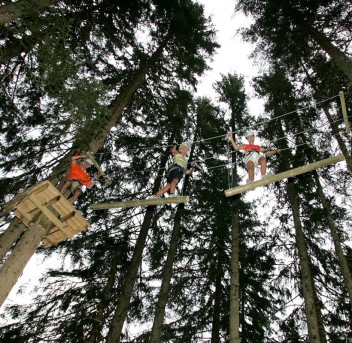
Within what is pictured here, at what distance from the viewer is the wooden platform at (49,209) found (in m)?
5.80

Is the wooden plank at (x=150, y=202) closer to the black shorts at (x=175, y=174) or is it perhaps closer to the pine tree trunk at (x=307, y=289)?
the black shorts at (x=175, y=174)

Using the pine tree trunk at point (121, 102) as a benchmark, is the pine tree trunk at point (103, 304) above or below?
below

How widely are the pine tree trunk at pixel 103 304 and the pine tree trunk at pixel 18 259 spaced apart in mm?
3704

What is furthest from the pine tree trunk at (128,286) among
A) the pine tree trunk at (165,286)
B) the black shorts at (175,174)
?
the black shorts at (175,174)

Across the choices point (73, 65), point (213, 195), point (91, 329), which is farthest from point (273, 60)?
point (91, 329)

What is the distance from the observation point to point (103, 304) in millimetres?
9266

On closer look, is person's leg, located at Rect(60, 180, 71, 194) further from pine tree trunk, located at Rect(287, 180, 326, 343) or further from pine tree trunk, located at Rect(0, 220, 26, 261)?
pine tree trunk, located at Rect(287, 180, 326, 343)

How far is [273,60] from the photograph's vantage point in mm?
12039

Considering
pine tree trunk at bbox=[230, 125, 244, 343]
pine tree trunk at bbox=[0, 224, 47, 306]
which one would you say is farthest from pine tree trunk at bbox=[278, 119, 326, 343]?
pine tree trunk at bbox=[0, 224, 47, 306]

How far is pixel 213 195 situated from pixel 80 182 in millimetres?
5866

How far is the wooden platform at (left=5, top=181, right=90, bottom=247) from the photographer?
5.80 m

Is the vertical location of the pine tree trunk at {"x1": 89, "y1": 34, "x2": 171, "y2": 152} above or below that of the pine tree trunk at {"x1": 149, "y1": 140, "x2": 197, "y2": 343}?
above

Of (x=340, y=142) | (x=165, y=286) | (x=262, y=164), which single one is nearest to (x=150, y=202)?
(x=262, y=164)

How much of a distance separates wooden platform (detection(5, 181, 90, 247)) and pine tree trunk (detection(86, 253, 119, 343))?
338cm
